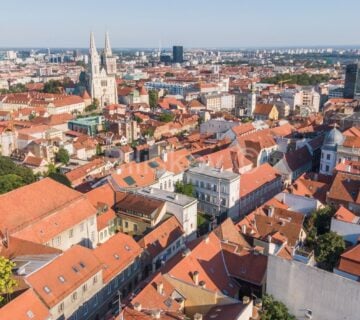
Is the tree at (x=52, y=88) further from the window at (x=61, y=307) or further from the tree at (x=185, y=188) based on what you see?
the window at (x=61, y=307)

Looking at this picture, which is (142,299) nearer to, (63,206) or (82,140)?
(63,206)

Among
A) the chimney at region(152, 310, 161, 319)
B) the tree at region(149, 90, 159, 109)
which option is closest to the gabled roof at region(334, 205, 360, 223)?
the chimney at region(152, 310, 161, 319)

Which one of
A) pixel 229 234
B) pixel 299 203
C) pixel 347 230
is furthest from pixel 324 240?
pixel 299 203

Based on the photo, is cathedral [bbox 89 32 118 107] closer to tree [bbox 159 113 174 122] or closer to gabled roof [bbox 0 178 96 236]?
tree [bbox 159 113 174 122]

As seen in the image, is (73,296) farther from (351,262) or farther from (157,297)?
(351,262)

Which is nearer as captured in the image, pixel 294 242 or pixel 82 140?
pixel 294 242

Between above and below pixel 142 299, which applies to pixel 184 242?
below

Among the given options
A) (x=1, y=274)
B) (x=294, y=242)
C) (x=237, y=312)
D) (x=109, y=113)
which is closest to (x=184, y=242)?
(x=294, y=242)

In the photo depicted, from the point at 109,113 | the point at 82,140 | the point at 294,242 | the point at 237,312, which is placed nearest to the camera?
the point at 237,312
